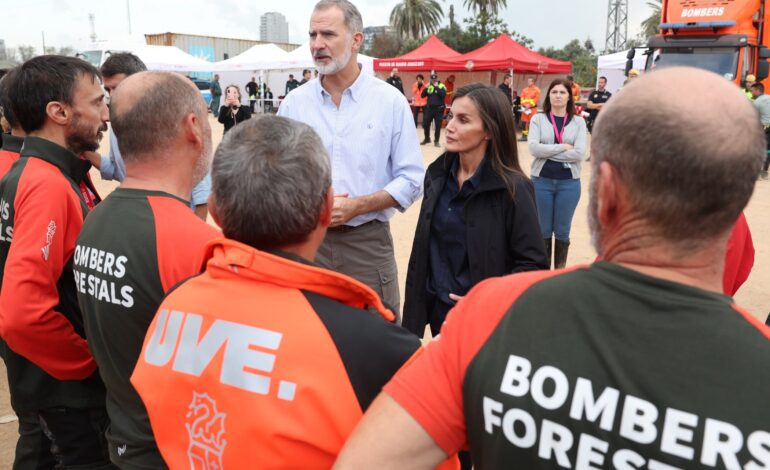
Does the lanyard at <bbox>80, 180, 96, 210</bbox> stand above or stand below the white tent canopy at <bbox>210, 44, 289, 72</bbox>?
below

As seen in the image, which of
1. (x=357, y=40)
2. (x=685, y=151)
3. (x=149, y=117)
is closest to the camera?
(x=685, y=151)

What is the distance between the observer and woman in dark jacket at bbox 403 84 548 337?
299 cm

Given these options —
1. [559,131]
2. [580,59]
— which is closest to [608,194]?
[559,131]

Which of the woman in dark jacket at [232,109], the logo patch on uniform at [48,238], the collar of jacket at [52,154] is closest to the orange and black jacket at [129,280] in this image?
the logo patch on uniform at [48,238]

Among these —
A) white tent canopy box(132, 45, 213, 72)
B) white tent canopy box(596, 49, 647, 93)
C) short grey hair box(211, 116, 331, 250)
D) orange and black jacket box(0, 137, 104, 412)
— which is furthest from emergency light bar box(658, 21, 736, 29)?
white tent canopy box(132, 45, 213, 72)

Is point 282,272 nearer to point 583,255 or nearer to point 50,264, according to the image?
point 50,264

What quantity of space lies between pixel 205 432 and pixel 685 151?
1.13 meters

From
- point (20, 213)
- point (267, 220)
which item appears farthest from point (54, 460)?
point (267, 220)

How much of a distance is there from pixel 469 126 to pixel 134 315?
1975mm

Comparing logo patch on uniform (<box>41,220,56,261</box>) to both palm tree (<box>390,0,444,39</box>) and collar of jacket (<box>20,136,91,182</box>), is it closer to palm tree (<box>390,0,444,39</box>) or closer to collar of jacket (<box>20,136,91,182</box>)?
collar of jacket (<box>20,136,91,182</box>)

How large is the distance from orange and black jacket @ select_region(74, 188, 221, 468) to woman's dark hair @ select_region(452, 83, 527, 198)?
5.45 ft

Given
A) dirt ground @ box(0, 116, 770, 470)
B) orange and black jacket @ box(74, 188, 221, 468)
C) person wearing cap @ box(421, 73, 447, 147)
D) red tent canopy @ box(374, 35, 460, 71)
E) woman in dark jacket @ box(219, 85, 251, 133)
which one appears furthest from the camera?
red tent canopy @ box(374, 35, 460, 71)

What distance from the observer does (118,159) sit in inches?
142

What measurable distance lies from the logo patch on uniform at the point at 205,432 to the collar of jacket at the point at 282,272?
0.95 ft
